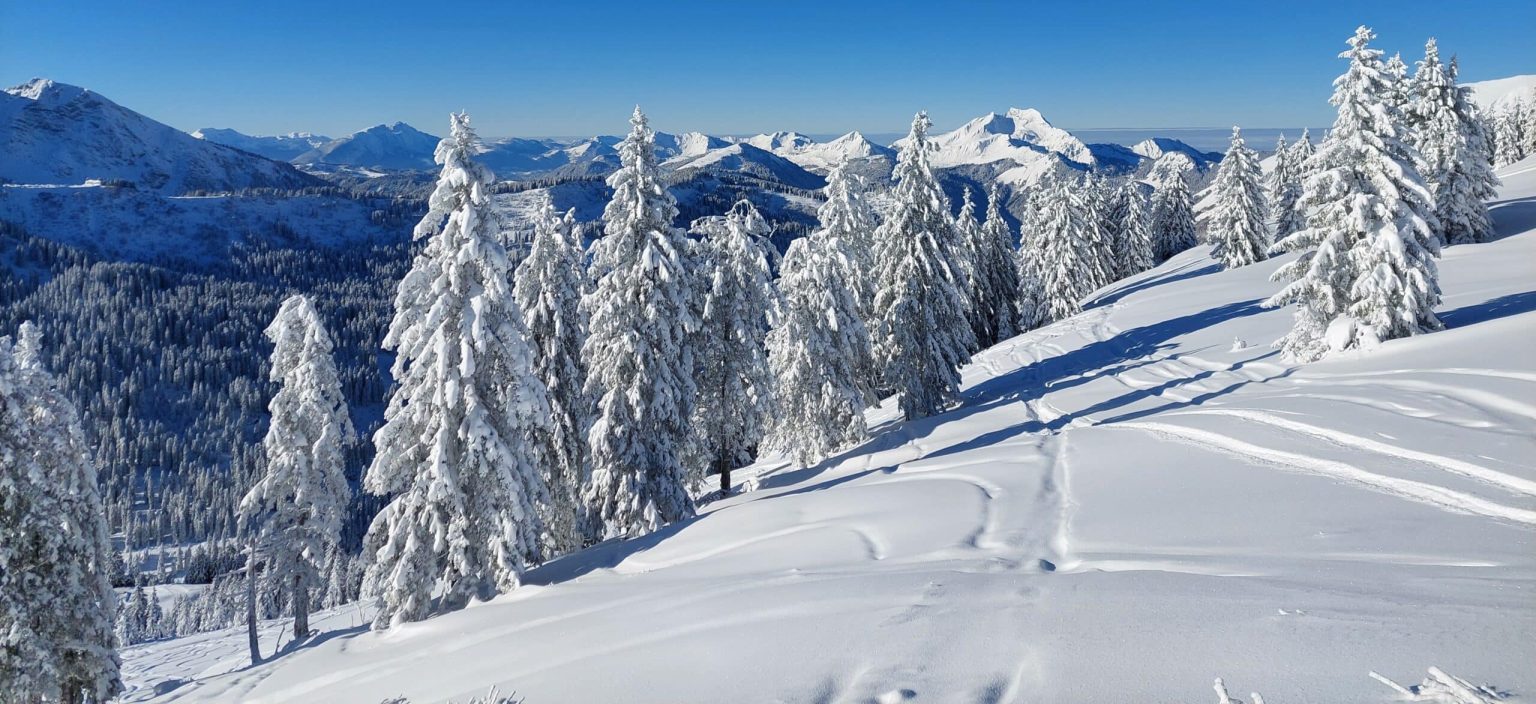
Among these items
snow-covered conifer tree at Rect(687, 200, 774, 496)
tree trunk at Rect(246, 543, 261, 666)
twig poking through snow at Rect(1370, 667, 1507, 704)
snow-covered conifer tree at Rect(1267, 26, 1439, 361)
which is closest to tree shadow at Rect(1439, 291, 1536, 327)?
snow-covered conifer tree at Rect(1267, 26, 1439, 361)

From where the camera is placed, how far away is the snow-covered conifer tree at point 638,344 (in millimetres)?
19172

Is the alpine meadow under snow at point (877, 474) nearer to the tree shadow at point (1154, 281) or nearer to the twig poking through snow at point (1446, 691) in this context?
the twig poking through snow at point (1446, 691)

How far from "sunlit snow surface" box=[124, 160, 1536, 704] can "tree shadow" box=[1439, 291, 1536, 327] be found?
1.42 ft

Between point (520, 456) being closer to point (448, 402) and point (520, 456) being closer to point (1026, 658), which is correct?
point (448, 402)

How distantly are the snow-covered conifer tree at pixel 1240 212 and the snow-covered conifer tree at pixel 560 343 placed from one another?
45965 mm

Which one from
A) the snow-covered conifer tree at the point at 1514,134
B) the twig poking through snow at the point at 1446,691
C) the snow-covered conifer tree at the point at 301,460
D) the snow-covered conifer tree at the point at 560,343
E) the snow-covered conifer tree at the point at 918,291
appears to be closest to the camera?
the twig poking through snow at the point at 1446,691

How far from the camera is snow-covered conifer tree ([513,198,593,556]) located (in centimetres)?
2158

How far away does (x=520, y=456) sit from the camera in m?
15.8

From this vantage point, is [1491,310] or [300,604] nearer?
[1491,310]

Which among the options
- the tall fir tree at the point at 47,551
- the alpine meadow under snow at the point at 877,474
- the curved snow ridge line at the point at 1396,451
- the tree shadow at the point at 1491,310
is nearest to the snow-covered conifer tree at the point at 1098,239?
the alpine meadow under snow at the point at 877,474

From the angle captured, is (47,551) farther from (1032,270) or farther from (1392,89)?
(1032,270)

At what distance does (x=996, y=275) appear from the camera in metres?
54.2

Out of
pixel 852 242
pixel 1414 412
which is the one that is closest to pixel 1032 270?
pixel 852 242

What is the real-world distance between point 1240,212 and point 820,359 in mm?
39536
